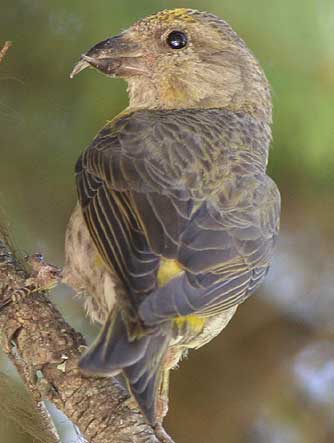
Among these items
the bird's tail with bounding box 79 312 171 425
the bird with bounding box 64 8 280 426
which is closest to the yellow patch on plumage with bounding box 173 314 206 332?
the bird with bounding box 64 8 280 426

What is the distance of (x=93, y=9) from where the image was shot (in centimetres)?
295

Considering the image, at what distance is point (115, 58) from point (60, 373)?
3.45 feet

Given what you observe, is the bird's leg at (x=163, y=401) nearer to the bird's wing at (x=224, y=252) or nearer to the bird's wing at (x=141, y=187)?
the bird's wing at (x=224, y=252)

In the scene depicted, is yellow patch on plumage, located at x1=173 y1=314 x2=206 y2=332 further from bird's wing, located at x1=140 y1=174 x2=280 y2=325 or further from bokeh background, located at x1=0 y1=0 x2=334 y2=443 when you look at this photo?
bokeh background, located at x1=0 y1=0 x2=334 y2=443

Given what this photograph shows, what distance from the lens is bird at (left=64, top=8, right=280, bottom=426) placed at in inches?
82.0

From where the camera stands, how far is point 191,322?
2275 millimetres

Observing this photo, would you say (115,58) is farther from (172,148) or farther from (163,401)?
(163,401)

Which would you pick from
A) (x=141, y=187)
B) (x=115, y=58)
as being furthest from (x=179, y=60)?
(x=141, y=187)

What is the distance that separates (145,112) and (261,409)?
103cm

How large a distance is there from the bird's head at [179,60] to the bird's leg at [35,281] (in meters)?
0.65

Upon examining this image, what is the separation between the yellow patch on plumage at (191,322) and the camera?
7.29ft

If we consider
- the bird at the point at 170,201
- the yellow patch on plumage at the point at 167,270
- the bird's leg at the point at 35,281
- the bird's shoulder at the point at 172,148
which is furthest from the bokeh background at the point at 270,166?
the yellow patch on plumage at the point at 167,270

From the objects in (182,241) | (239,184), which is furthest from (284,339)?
(182,241)

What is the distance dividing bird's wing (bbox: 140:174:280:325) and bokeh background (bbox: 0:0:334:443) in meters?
0.45
